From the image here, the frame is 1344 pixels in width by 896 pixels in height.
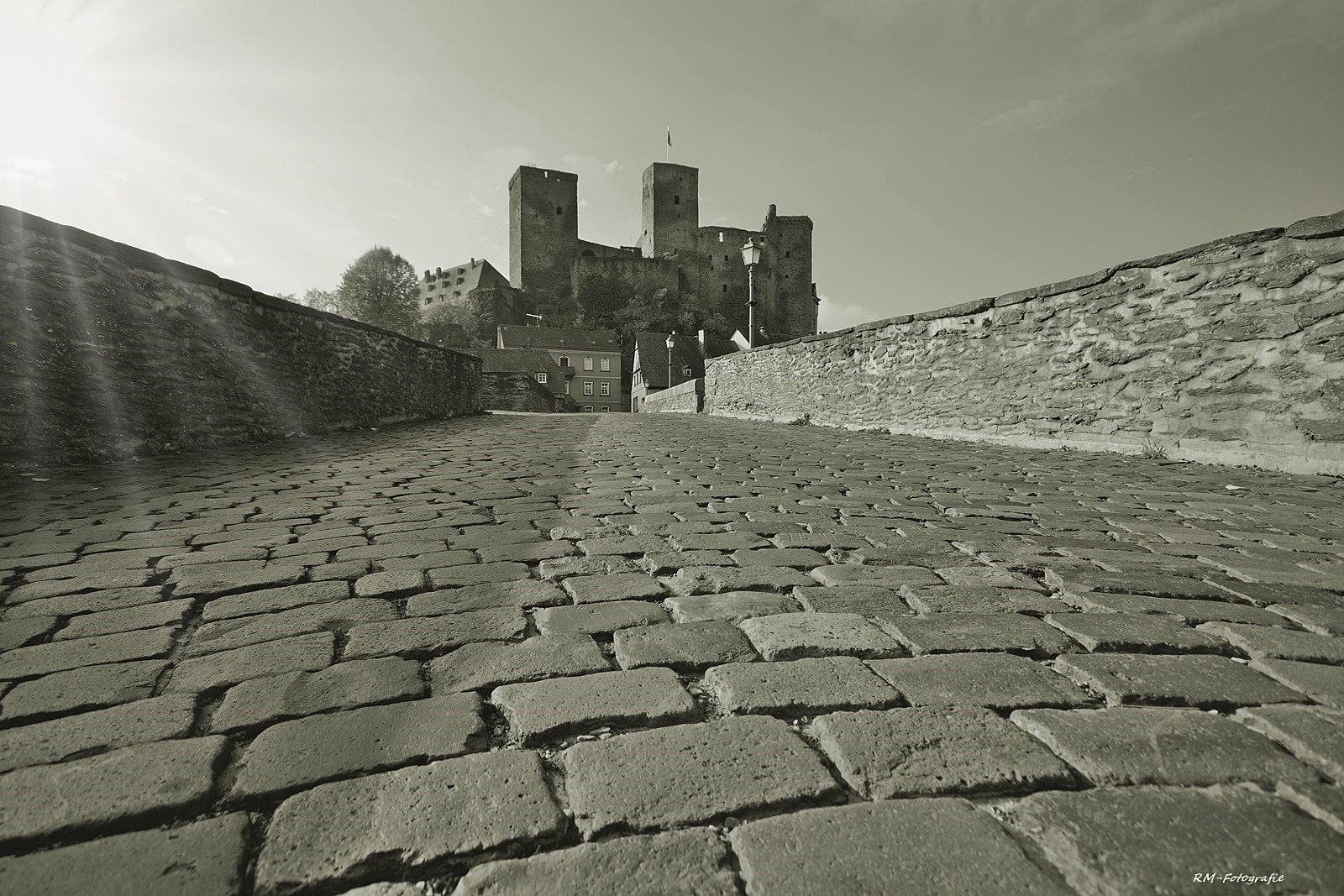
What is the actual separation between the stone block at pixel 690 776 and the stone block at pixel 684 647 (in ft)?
1.00

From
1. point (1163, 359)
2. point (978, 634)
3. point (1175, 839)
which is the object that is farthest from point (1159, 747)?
point (1163, 359)

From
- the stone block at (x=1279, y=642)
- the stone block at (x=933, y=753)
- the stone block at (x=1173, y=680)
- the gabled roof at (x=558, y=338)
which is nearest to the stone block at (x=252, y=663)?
the stone block at (x=933, y=753)

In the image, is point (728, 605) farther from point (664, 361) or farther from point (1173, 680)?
point (664, 361)

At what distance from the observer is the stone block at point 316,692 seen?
1.33m

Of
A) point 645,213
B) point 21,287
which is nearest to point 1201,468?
→ point 21,287

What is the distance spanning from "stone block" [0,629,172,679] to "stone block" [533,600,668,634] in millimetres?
1022

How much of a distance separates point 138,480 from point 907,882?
549cm

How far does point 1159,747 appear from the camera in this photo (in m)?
1.19

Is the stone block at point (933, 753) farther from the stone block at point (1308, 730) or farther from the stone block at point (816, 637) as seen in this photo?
the stone block at point (1308, 730)

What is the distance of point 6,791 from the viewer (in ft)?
3.53

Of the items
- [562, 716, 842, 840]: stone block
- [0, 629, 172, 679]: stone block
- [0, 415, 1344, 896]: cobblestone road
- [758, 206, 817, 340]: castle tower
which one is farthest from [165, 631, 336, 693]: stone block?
[758, 206, 817, 340]: castle tower

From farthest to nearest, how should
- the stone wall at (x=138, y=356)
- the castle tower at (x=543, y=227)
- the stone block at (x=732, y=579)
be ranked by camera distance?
1. the castle tower at (x=543, y=227)
2. the stone wall at (x=138, y=356)
3. the stone block at (x=732, y=579)

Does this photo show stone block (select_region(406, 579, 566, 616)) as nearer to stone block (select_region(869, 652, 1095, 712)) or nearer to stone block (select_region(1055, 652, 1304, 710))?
stone block (select_region(869, 652, 1095, 712))

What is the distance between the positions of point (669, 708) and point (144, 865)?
89 cm
